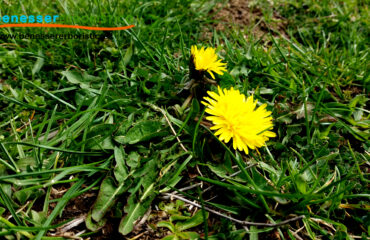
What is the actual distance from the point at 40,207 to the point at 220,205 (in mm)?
903

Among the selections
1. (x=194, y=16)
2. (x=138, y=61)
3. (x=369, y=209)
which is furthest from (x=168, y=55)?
(x=369, y=209)

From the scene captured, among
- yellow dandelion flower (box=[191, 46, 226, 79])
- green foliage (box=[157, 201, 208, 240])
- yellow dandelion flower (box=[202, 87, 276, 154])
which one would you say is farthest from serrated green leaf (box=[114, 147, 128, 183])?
yellow dandelion flower (box=[191, 46, 226, 79])

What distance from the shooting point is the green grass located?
141 cm

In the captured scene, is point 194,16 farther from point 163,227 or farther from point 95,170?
point 163,227

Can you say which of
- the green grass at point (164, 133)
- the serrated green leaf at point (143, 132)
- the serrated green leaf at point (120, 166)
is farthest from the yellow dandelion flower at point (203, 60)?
the serrated green leaf at point (120, 166)

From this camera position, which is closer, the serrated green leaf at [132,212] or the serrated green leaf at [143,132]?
the serrated green leaf at [132,212]

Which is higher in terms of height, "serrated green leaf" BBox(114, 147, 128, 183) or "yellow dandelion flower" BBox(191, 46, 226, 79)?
"yellow dandelion flower" BBox(191, 46, 226, 79)

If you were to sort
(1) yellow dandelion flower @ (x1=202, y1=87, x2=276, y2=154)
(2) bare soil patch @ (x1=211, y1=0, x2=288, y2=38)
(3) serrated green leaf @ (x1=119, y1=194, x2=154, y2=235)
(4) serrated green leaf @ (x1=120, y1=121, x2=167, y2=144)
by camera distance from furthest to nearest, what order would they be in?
(2) bare soil patch @ (x1=211, y1=0, x2=288, y2=38) < (4) serrated green leaf @ (x1=120, y1=121, x2=167, y2=144) < (1) yellow dandelion flower @ (x1=202, y1=87, x2=276, y2=154) < (3) serrated green leaf @ (x1=119, y1=194, x2=154, y2=235)

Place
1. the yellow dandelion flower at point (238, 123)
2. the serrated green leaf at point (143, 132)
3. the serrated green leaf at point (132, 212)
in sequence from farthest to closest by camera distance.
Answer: the serrated green leaf at point (143, 132)
the yellow dandelion flower at point (238, 123)
the serrated green leaf at point (132, 212)

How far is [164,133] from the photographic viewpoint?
162 centimetres

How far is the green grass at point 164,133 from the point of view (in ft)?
4.62

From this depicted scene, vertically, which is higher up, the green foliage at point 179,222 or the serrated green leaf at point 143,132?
the serrated green leaf at point 143,132

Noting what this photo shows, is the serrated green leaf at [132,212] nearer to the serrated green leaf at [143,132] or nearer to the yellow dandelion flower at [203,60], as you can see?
the serrated green leaf at [143,132]

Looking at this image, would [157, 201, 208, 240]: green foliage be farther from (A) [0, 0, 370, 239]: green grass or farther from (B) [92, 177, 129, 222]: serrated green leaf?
(B) [92, 177, 129, 222]: serrated green leaf
